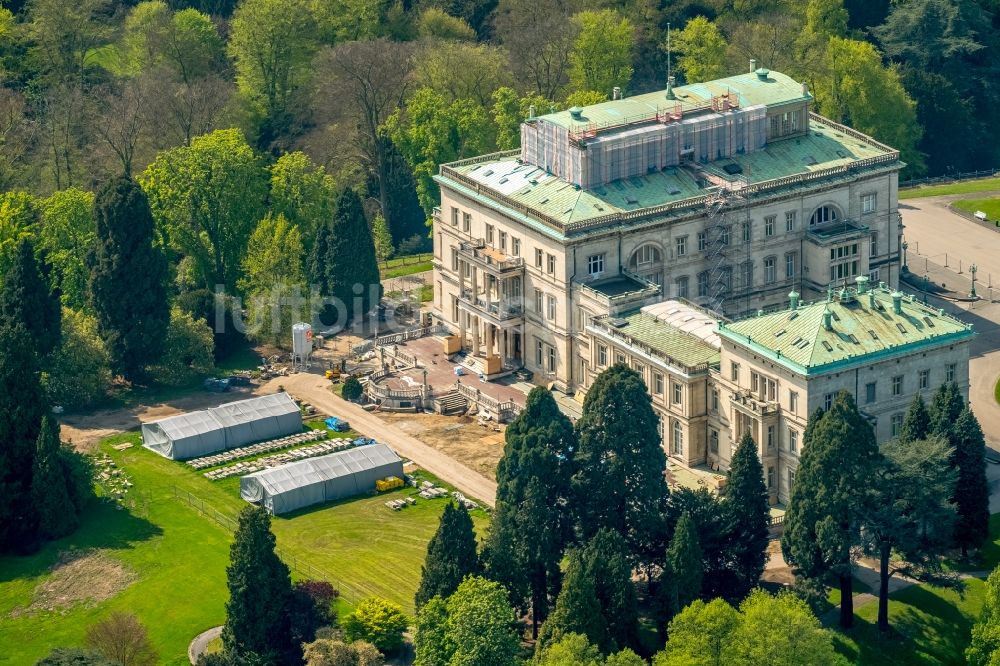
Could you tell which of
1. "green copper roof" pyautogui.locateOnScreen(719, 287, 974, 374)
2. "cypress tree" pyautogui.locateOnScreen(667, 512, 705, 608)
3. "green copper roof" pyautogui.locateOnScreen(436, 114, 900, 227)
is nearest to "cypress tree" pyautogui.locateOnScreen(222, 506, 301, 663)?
"cypress tree" pyautogui.locateOnScreen(667, 512, 705, 608)

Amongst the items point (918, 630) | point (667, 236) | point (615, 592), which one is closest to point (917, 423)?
point (918, 630)

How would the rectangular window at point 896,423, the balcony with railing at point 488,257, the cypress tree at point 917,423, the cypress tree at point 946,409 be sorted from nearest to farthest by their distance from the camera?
the cypress tree at point 917,423 < the cypress tree at point 946,409 < the rectangular window at point 896,423 < the balcony with railing at point 488,257

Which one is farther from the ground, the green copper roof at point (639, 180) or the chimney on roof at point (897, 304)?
the green copper roof at point (639, 180)

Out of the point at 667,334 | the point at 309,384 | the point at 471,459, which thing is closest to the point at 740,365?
the point at 667,334

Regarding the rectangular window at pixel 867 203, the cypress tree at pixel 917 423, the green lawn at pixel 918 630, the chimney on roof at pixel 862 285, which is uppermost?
the chimney on roof at pixel 862 285

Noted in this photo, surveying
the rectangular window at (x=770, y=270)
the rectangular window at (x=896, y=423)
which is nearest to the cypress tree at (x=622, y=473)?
the rectangular window at (x=896, y=423)

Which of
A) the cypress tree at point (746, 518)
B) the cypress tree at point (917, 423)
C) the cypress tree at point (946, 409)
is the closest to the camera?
the cypress tree at point (746, 518)

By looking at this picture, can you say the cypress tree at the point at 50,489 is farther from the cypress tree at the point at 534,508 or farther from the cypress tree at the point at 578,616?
the cypress tree at the point at 578,616

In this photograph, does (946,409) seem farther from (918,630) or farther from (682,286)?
(682,286)
